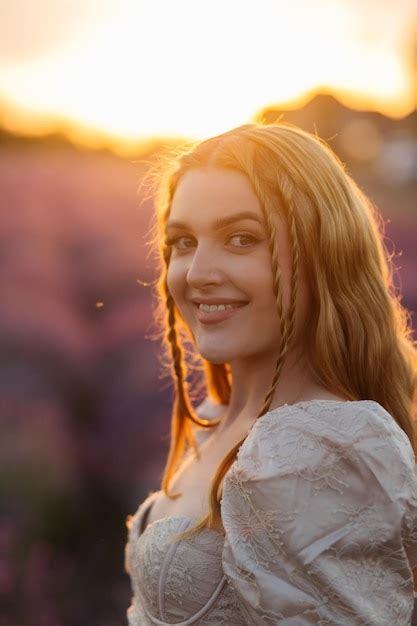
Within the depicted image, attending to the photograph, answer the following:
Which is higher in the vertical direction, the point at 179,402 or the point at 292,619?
the point at 179,402

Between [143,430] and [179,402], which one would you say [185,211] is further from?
[143,430]

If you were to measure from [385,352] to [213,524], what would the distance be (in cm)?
62

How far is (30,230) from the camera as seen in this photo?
6336 millimetres

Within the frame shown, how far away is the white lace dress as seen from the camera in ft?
5.74

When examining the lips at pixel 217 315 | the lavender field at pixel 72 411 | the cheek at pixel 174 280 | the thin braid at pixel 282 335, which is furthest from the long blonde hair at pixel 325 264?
the lavender field at pixel 72 411

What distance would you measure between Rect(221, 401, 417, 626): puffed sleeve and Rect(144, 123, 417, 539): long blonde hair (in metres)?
0.28

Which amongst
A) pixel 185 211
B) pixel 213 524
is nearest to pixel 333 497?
pixel 213 524

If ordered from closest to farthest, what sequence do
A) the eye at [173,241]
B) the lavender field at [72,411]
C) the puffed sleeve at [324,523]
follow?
1. the puffed sleeve at [324,523]
2. the eye at [173,241]
3. the lavender field at [72,411]

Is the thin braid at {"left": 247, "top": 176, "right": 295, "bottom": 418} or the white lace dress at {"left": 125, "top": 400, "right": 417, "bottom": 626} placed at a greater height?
the thin braid at {"left": 247, "top": 176, "right": 295, "bottom": 418}

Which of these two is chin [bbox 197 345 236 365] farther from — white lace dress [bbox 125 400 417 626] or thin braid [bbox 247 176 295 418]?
white lace dress [bbox 125 400 417 626]

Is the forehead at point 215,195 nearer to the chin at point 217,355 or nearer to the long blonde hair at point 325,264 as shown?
the long blonde hair at point 325,264

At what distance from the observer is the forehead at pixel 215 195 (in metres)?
2.17

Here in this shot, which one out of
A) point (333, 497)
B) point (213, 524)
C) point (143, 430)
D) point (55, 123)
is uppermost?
point (55, 123)

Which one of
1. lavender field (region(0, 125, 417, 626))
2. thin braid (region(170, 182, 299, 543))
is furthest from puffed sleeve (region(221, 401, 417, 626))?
lavender field (region(0, 125, 417, 626))
